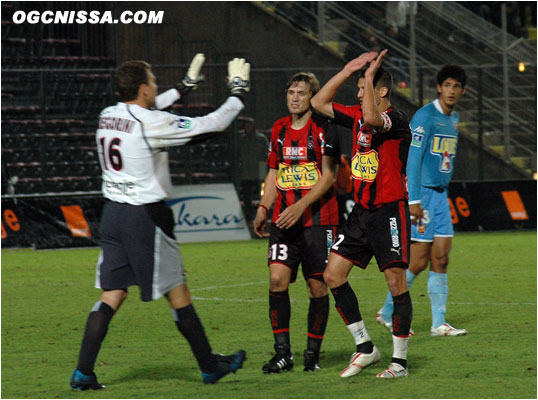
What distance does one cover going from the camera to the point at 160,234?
657 cm

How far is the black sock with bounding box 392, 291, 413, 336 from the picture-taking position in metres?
6.95

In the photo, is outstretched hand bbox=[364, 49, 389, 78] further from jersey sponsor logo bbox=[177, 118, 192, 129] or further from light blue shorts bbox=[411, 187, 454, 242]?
light blue shorts bbox=[411, 187, 454, 242]

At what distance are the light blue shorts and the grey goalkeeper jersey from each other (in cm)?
295

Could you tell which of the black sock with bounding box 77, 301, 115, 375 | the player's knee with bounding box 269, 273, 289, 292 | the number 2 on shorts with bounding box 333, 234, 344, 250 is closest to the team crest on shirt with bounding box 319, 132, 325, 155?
the number 2 on shorts with bounding box 333, 234, 344, 250

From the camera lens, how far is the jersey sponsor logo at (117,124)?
6.52m

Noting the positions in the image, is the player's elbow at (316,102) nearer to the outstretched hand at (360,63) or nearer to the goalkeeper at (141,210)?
the outstretched hand at (360,63)

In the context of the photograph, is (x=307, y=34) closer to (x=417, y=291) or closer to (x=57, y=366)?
(x=417, y=291)

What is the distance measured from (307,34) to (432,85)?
3.63 metres

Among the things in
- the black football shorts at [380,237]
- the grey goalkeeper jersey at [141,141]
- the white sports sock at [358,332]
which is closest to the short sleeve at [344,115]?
the black football shorts at [380,237]

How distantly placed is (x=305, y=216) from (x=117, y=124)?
1626 millimetres

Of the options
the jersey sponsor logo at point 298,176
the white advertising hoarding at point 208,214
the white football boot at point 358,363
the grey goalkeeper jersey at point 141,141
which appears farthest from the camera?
the white advertising hoarding at point 208,214

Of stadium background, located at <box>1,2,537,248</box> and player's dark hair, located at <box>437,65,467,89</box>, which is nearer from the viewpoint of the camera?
player's dark hair, located at <box>437,65,467,89</box>

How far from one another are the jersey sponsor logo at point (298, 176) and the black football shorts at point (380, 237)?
17.3 inches

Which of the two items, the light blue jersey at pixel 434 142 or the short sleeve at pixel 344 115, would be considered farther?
the light blue jersey at pixel 434 142
